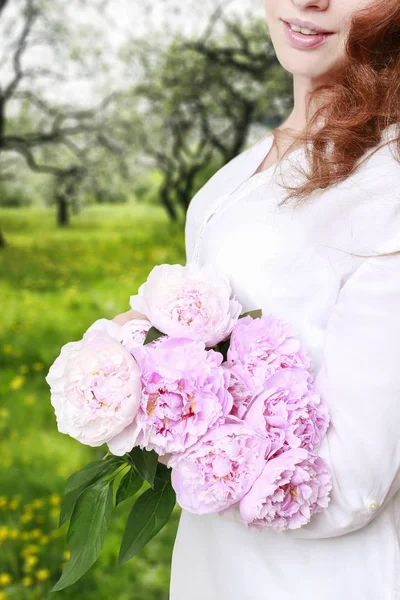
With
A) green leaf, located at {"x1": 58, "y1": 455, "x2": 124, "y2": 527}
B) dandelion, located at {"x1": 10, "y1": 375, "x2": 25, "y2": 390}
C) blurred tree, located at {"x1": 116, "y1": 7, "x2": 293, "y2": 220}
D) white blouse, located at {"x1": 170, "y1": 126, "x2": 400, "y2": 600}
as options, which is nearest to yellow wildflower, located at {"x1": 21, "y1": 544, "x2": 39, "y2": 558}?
dandelion, located at {"x1": 10, "y1": 375, "x2": 25, "y2": 390}

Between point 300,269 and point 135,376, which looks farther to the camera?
point 300,269

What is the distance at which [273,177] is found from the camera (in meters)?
1.28

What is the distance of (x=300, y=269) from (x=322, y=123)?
28cm

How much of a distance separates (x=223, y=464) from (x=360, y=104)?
2.08 feet

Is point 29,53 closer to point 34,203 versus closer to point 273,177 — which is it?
point 34,203

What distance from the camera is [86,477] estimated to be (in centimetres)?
112

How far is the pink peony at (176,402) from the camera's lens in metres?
0.97

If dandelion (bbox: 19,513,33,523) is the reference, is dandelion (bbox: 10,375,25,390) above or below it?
below

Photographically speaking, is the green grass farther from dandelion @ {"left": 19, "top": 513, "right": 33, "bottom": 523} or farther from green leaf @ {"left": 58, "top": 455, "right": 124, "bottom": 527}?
green leaf @ {"left": 58, "top": 455, "right": 124, "bottom": 527}

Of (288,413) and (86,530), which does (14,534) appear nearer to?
(86,530)

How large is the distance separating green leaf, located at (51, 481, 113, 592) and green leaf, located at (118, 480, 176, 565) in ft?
0.12

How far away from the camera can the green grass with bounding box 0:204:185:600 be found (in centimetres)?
307

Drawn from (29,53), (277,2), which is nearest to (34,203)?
(29,53)

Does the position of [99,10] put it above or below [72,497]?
below
